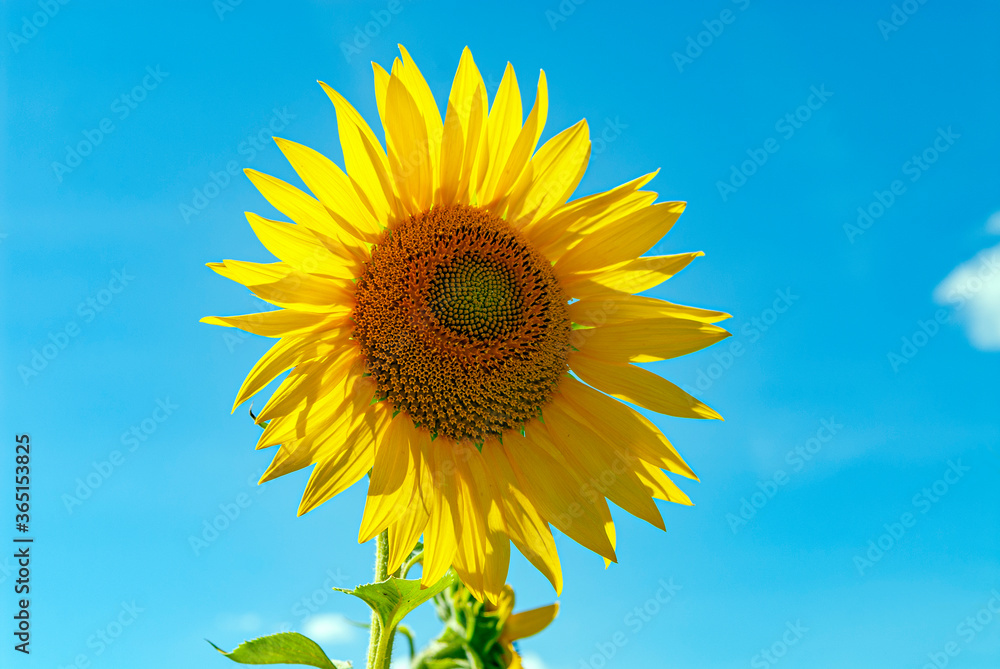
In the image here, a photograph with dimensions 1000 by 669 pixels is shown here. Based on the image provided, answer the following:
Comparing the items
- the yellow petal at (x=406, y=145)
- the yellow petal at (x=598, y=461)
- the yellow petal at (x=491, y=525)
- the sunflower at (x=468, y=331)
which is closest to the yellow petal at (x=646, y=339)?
the sunflower at (x=468, y=331)

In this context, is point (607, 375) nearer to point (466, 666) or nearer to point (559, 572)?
Answer: point (559, 572)

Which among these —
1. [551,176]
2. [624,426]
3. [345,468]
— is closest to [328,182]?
[551,176]

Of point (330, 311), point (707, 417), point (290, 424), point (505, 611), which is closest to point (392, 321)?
point (330, 311)

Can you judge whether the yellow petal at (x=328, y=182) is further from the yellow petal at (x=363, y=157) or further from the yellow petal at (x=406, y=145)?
the yellow petal at (x=406, y=145)

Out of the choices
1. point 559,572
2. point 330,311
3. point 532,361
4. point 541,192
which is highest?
point 541,192

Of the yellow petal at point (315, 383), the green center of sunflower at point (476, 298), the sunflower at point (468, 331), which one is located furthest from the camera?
the green center of sunflower at point (476, 298)

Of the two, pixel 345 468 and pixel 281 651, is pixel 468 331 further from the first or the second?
pixel 281 651
